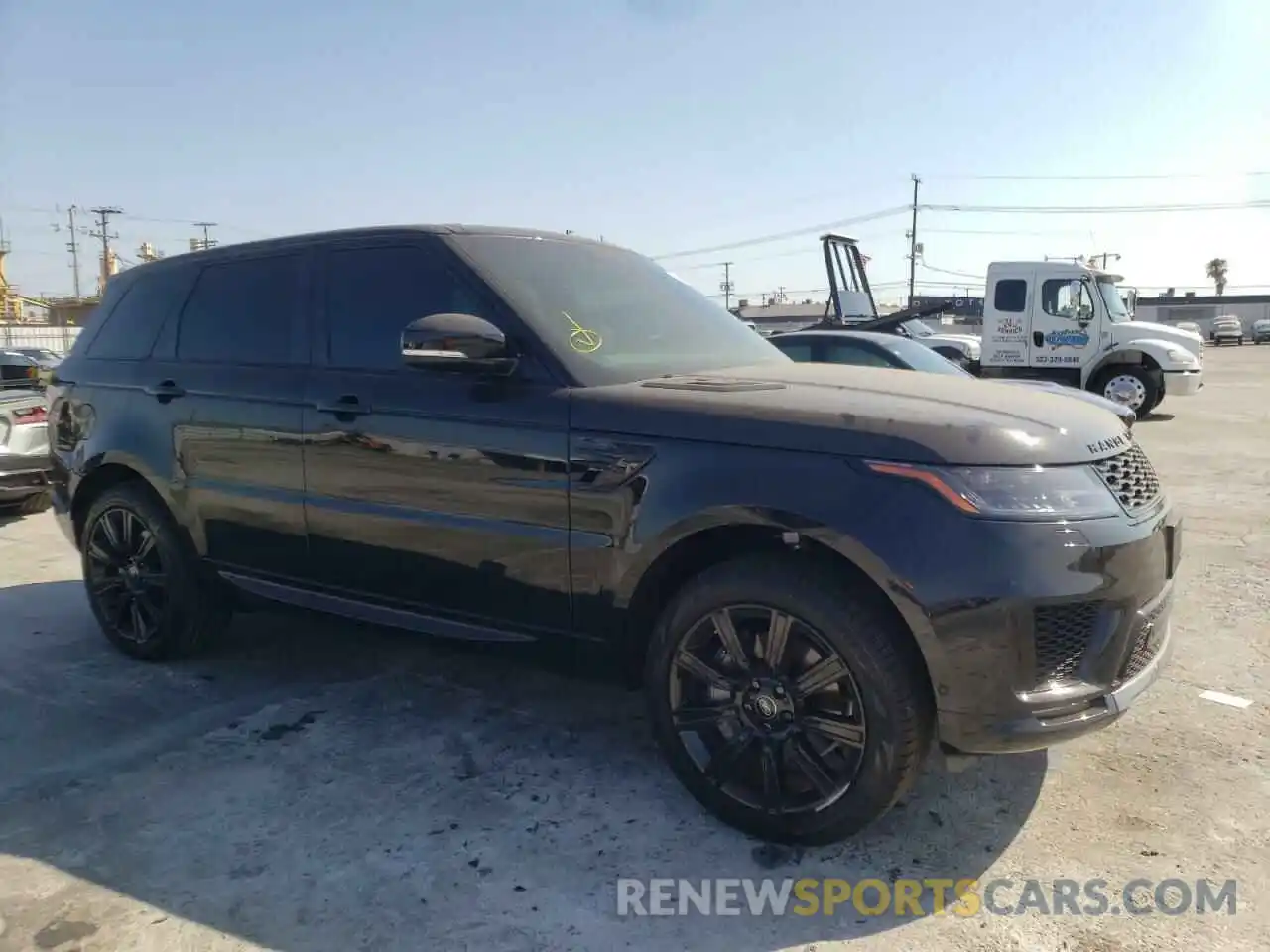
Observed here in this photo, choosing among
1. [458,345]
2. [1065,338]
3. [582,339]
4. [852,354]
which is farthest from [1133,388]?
[458,345]

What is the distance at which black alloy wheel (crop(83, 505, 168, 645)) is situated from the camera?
4273 millimetres

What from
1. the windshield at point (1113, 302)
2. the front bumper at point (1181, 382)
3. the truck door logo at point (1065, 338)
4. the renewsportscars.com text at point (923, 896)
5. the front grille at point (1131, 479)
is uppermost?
the windshield at point (1113, 302)

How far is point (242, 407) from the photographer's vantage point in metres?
3.86

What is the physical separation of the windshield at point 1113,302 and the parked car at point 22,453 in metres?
14.7

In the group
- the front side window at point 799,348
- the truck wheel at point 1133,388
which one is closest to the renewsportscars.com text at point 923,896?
the front side window at point 799,348

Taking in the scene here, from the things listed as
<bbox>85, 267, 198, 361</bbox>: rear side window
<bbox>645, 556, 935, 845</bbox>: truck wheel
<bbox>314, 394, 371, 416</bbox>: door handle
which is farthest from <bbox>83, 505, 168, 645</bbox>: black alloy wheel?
<bbox>645, 556, 935, 845</bbox>: truck wheel

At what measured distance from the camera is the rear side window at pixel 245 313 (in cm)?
388

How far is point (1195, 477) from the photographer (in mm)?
9008

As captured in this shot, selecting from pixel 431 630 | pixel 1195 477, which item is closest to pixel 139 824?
pixel 431 630

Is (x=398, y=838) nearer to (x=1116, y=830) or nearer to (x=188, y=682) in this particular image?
(x=188, y=682)

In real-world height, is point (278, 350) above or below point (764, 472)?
above

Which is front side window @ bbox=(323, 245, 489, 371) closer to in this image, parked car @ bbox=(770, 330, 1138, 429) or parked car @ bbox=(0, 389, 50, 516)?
parked car @ bbox=(0, 389, 50, 516)

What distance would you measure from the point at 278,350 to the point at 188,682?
1572 millimetres

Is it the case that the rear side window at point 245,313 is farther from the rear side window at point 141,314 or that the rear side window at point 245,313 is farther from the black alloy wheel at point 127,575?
the black alloy wheel at point 127,575
